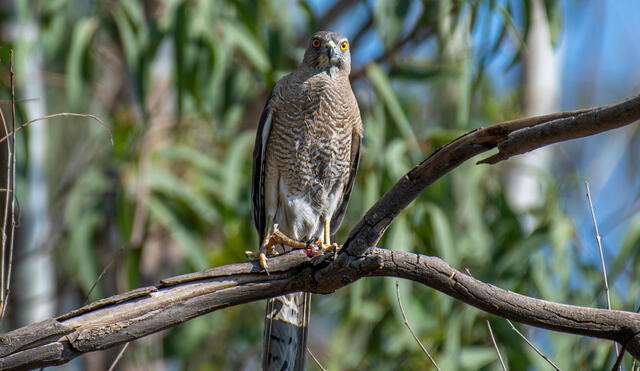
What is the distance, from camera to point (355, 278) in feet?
8.11

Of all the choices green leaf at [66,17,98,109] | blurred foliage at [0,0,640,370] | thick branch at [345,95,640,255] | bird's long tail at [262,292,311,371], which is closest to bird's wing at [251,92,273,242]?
bird's long tail at [262,292,311,371]

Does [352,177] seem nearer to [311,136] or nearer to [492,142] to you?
[311,136]

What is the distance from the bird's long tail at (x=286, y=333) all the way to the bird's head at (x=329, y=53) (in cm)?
117

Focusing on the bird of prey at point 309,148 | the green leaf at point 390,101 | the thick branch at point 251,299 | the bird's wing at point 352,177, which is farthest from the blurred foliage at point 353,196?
the thick branch at point 251,299

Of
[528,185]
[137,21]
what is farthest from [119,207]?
[528,185]

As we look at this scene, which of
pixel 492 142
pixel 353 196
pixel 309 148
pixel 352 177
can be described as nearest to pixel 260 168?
pixel 309 148

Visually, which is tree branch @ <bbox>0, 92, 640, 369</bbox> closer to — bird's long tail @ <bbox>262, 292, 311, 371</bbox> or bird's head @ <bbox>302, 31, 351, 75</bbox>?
bird's long tail @ <bbox>262, 292, 311, 371</bbox>

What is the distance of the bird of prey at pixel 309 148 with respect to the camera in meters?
3.87

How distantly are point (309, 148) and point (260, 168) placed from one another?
291 millimetres

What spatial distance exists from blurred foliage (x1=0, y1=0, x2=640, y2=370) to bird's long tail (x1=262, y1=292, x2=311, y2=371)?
97 centimetres

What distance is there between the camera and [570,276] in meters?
5.02

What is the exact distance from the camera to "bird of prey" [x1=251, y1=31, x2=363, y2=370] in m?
3.87

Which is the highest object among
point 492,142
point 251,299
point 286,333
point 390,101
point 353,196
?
point 390,101

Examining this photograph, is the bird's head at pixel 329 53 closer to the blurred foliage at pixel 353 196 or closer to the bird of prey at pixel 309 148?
the bird of prey at pixel 309 148
